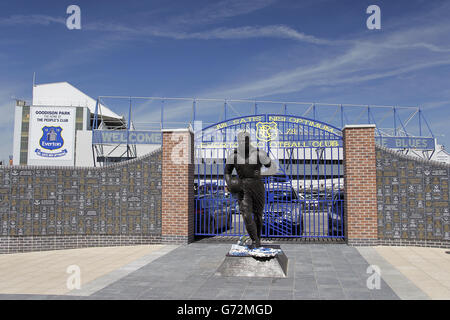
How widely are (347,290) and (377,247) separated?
12.4ft

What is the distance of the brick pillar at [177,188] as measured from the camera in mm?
8883

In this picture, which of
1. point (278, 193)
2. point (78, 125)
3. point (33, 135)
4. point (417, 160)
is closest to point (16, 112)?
point (33, 135)

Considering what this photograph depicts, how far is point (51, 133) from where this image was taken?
119 ft

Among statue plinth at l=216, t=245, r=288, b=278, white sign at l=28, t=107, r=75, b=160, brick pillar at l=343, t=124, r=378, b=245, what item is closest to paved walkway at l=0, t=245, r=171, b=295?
statue plinth at l=216, t=245, r=288, b=278

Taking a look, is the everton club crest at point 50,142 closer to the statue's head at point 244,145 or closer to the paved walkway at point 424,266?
the statue's head at point 244,145

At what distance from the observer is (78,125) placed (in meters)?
37.0

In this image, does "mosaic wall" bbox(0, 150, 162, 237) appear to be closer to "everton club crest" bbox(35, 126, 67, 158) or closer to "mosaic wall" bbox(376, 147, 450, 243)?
"mosaic wall" bbox(376, 147, 450, 243)

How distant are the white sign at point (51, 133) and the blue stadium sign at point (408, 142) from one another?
2861 cm

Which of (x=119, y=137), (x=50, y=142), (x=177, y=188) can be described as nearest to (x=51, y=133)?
(x=50, y=142)

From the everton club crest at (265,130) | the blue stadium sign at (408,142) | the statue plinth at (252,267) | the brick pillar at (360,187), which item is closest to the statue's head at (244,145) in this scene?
the statue plinth at (252,267)

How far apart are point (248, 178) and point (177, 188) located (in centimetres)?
323

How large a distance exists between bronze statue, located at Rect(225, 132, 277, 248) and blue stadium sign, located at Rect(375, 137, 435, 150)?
20.5 m

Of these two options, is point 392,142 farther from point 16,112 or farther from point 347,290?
point 16,112

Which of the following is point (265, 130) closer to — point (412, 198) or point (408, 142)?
point (412, 198)
